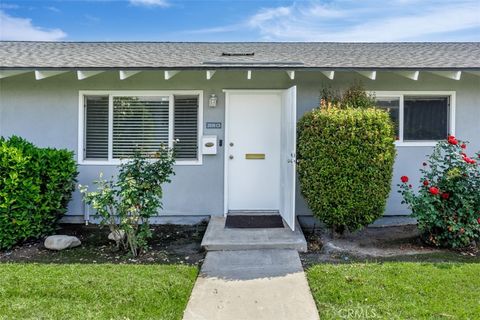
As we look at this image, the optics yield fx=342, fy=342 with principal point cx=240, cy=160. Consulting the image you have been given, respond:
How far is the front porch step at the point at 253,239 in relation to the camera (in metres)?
4.78

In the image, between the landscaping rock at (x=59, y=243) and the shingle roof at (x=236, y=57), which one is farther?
the shingle roof at (x=236, y=57)

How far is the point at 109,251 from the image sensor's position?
4.90 metres

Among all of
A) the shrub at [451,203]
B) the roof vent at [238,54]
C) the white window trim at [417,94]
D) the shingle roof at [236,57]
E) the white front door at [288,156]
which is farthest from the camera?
the roof vent at [238,54]

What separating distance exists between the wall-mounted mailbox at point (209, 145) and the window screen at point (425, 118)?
348 centimetres

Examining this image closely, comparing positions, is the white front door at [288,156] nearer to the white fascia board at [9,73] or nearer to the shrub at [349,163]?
the shrub at [349,163]

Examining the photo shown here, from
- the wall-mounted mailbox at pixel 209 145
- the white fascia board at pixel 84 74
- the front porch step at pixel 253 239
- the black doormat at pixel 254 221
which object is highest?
the white fascia board at pixel 84 74

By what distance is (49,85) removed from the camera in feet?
20.6

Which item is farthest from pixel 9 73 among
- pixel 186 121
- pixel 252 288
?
pixel 252 288

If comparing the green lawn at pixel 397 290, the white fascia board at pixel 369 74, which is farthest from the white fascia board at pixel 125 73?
the green lawn at pixel 397 290

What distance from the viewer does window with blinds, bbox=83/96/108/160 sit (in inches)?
252

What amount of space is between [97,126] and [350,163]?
4.55m

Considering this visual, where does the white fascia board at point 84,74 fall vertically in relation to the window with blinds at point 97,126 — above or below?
above

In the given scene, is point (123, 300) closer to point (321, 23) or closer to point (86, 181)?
point (86, 181)

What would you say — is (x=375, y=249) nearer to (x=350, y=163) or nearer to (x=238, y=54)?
(x=350, y=163)
